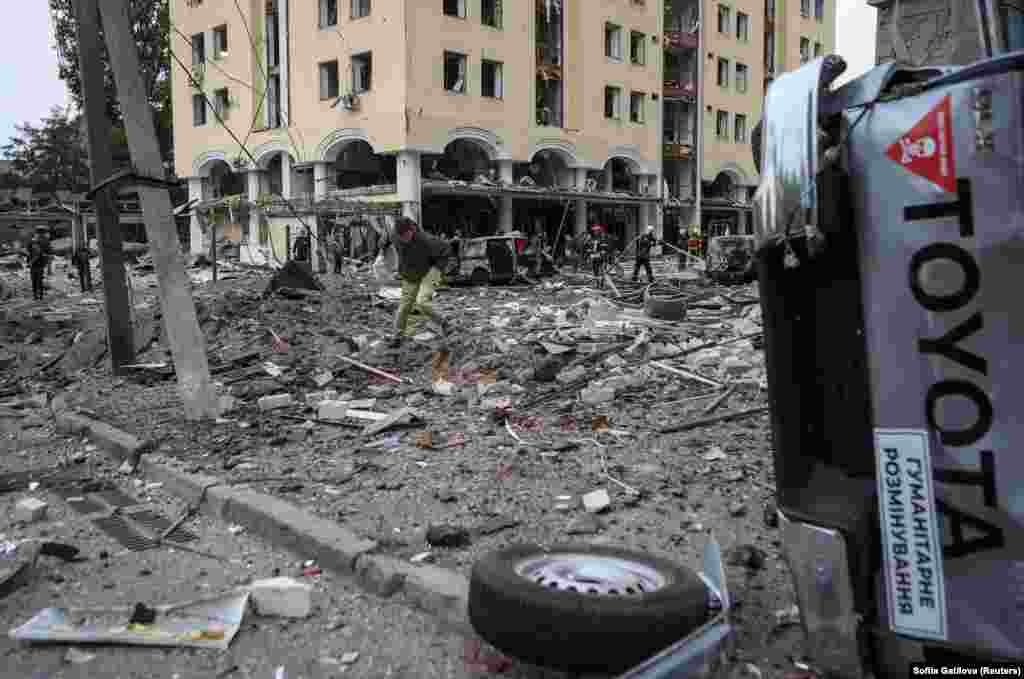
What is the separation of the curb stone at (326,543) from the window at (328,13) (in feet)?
114

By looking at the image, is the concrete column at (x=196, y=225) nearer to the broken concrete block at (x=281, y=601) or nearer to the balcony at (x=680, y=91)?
the balcony at (x=680, y=91)

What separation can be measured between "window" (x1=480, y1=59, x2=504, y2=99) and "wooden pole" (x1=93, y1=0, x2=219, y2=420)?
104ft

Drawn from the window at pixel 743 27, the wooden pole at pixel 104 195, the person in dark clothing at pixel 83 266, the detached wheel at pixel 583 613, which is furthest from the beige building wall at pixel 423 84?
the detached wheel at pixel 583 613

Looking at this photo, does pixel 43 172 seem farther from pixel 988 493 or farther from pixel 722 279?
pixel 988 493

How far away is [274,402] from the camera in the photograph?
8.08 meters

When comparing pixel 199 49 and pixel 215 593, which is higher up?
pixel 199 49

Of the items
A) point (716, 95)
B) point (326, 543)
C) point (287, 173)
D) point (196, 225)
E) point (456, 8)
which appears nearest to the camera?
point (326, 543)

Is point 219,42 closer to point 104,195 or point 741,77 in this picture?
point 741,77

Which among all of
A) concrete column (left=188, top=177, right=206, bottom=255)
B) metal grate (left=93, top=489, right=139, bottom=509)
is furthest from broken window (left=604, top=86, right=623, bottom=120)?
metal grate (left=93, top=489, right=139, bottom=509)

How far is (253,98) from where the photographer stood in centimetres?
4050

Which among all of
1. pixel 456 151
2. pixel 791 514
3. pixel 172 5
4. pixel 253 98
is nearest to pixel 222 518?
pixel 791 514

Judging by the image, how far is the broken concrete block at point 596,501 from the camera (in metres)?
4.80

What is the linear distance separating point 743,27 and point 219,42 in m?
32.4

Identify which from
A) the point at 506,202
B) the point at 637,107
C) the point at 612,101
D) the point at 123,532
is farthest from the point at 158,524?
the point at 637,107
